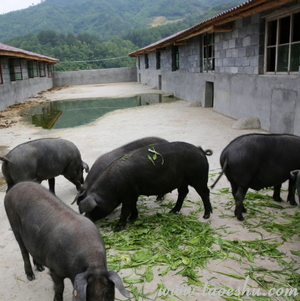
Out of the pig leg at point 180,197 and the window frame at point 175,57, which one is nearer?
the pig leg at point 180,197

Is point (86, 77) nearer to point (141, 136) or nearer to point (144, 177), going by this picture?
point (141, 136)

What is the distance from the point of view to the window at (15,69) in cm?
1867

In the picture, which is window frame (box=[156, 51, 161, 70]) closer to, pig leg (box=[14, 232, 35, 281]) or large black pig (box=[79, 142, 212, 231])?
large black pig (box=[79, 142, 212, 231])

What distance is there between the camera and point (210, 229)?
4.08 meters

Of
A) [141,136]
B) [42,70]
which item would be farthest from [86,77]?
[141,136]

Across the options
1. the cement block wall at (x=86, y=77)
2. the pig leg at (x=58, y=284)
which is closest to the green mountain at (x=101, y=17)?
the cement block wall at (x=86, y=77)

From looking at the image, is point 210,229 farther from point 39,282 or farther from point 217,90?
point 217,90

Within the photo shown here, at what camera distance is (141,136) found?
30.3 feet

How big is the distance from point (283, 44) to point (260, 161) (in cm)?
545

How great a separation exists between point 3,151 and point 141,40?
6443cm

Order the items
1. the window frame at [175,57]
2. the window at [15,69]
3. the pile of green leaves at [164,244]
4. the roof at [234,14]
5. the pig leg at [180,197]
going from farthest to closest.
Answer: the window frame at [175,57] → the window at [15,69] → the roof at [234,14] → the pig leg at [180,197] → the pile of green leaves at [164,244]

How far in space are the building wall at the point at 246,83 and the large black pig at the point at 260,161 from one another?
3.86 m

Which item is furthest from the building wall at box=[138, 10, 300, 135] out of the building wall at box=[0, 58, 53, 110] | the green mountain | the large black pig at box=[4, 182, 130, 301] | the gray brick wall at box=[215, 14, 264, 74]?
the green mountain

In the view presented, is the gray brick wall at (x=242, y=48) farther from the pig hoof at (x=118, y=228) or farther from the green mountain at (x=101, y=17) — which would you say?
the green mountain at (x=101, y=17)
